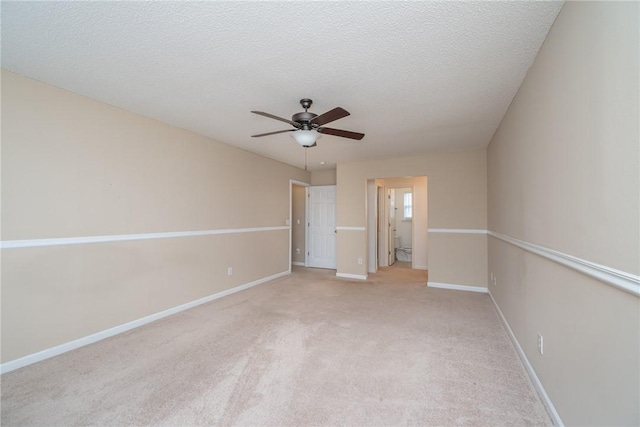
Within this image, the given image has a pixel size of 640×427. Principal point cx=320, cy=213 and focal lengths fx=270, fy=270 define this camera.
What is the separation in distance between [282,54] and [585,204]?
2.00 meters

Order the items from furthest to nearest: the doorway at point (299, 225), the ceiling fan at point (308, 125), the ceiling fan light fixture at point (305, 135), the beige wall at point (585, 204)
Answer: the doorway at point (299, 225), the ceiling fan light fixture at point (305, 135), the ceiling fan at point (308, 125), the beige wall at point (585, 204)

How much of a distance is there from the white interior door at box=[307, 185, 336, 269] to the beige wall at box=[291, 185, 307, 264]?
7.4 inches

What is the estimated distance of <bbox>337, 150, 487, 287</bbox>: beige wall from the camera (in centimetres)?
459

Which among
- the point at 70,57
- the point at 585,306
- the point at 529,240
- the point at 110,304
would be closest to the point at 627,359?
the point at 585,306

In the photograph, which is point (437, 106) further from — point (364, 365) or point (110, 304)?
point (110, 304)

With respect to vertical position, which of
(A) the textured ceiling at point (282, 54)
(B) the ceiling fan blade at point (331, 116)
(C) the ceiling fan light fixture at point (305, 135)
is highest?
(A) the textured ceiling at point (282, 54)

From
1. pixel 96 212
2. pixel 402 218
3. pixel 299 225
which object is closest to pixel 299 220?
pixel 299 225

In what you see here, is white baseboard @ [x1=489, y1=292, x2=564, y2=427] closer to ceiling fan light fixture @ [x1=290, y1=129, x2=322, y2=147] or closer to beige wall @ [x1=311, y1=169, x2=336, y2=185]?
ceiling fan light fixture @ [x1=290, y1=129, x2=322, y2=147]

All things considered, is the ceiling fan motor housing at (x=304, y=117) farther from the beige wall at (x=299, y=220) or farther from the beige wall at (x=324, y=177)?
the beige wall at (x=299, y=220)

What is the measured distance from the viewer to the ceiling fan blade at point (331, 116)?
2219mm

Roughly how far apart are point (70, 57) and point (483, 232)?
5.47 meters

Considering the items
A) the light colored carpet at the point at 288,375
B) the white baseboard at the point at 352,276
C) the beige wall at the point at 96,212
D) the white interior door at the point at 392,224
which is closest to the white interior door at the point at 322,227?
the white baseboard at the point at 352,276

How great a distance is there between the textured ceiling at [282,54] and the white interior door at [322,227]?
3.54 metres

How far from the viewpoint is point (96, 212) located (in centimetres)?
274
